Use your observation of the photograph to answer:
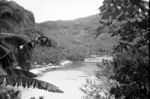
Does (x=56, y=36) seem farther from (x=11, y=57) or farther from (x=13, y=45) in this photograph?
(x=13, y=45)

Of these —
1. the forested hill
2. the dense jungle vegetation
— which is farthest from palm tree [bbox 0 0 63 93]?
the dense jungle vegetation

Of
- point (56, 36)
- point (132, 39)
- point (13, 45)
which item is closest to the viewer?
point (132, 39)

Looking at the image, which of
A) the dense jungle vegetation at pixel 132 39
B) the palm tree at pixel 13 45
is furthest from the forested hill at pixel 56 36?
the dense jungle vegetation at pixel 132 39

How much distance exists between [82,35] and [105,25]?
276 feet

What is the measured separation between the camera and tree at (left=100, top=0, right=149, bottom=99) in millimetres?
2717

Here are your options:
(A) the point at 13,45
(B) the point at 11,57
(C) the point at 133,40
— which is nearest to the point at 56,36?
(B) the point at 11,57

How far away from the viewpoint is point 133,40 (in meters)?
2.89

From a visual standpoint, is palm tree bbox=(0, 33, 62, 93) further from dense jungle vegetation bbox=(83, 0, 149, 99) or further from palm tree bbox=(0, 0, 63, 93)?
dense jungle vegetation bbox=(83, 0, 149, 99)

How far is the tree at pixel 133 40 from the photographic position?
2717mm

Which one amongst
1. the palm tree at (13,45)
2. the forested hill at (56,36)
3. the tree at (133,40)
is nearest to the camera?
the tree at (133,40)

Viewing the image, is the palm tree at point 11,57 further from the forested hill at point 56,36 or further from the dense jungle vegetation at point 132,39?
the dense jungle vegetation at point 132,39

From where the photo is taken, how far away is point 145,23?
267cm

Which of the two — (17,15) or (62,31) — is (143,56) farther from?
(62,31)

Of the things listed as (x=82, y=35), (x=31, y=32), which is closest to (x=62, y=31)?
(x=82, y=35)
